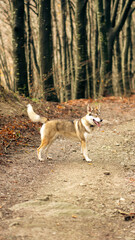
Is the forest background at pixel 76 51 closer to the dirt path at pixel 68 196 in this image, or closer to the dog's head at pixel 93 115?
the dirt path at pixel 68 196

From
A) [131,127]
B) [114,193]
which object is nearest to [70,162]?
[114,193]

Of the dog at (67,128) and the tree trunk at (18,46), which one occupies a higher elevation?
the tree trunk at (18,46)

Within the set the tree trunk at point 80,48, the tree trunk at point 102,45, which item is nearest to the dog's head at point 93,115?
the tree trunk at point 80,48

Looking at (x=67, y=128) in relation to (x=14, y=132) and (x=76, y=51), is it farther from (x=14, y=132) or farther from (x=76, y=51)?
(x=76, y=51)

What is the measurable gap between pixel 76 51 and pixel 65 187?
14.0 metres

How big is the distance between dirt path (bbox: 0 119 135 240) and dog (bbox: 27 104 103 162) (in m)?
0.56

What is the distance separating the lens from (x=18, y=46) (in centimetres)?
1546

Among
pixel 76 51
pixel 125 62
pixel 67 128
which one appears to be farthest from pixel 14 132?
pixel 125 62

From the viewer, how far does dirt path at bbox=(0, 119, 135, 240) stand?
418cm

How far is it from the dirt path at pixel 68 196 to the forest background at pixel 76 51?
26.6ft

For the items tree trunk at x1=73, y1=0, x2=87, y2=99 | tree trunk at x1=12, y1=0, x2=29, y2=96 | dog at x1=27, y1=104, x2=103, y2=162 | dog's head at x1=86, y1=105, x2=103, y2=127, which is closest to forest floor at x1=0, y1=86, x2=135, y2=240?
dog at x1=27, y1=104, x2=103, y2=162

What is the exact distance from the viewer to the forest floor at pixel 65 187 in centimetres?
424

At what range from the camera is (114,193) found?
5.71 metres

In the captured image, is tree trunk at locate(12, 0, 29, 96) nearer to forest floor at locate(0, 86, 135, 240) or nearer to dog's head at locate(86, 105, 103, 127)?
forest floor at locate(0, 86, 135, 240)
